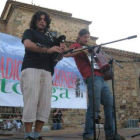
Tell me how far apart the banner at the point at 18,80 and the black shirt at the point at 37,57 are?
2.29m

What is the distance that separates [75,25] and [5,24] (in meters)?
4.94

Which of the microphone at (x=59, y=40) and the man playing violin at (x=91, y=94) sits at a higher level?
the microphone at (x=59, y=40)

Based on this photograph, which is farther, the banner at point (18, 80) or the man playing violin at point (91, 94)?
the banner at point (18, 80)

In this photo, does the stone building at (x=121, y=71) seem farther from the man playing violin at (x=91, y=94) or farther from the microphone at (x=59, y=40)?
the microphone at (x=59, y=40)

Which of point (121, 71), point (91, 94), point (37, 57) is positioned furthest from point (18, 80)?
point (121, 71)

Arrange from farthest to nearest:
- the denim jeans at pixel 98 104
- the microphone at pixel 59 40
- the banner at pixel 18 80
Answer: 1. the banner at pixel 18 80
2. the denim jeans at pixel 98 104
3. the microphone at pixel 59 40

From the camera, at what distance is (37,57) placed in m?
2.62

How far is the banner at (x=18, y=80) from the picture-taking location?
4742 mm

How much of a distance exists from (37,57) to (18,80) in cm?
251

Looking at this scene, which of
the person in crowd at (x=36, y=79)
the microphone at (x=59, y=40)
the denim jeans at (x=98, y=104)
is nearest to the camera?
the person in crowd at (x=36, y=79)

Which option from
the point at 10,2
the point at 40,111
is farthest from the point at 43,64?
the point at 10,2

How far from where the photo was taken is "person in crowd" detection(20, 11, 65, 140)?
2.44 m

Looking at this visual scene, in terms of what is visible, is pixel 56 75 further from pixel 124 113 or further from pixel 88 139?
pixel 124 113

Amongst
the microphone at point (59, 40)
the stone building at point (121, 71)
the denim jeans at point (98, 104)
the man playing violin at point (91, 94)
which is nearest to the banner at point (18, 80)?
the man playing violin at point (91, 94)
